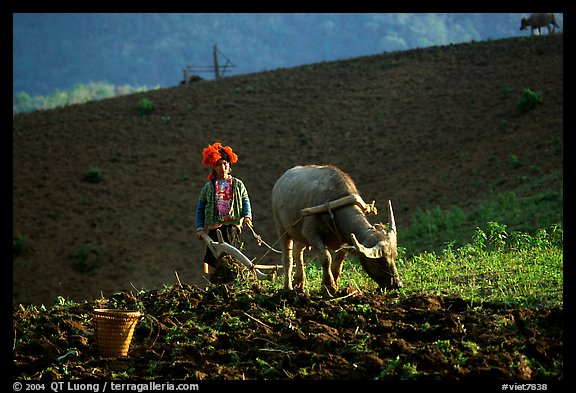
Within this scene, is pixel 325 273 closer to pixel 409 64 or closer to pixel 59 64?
pixel 409 64

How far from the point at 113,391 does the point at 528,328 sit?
3305 mm

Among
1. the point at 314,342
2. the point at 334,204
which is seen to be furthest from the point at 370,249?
the point at 314,342

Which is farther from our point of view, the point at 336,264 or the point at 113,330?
the point at 336,264

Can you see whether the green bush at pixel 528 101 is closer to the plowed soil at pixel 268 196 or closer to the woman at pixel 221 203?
the plowed soil at pixel 268 196

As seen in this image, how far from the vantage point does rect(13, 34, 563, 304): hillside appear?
20938 millimetres

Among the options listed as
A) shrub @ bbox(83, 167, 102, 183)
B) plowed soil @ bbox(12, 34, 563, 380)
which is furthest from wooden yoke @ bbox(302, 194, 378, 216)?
shrub @ bbox(83, 167, 102, 183)

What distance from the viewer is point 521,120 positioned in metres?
23.7

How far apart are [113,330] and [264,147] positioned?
19.6 m

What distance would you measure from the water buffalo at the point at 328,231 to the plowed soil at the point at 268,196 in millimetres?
405

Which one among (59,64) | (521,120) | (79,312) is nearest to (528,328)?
(79,312)

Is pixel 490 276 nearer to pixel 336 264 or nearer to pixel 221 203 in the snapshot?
pixel 336 264

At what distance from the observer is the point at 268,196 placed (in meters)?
23.7

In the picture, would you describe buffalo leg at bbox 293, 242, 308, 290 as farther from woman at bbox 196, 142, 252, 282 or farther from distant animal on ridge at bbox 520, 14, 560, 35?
distant animal on ridge at bbox 520, 14, 560, 35

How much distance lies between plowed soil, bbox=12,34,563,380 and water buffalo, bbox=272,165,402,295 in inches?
15.9
